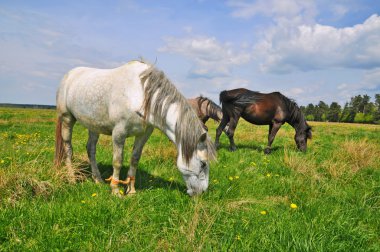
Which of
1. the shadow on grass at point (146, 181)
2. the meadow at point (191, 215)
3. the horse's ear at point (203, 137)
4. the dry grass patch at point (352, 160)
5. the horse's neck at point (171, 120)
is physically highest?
the horse's neck at point (171, 120)

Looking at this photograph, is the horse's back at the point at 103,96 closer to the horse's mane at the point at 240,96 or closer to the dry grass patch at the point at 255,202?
the dry grass patch at the point at 255,202

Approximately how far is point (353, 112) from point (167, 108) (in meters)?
116

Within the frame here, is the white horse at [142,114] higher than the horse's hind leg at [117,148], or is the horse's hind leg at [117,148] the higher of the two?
the white horse at [142,114]

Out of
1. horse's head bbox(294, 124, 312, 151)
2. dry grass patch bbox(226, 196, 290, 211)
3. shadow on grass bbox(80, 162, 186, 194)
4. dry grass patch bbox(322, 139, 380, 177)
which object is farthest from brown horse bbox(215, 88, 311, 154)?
dry grass patch bbox(226, 196, 290, 211)

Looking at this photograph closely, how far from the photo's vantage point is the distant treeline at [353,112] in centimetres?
9381

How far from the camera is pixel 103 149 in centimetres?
828

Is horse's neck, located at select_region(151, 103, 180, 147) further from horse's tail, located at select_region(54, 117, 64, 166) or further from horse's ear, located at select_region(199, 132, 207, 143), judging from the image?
horse's tail, located at select_region(54, 117, 64, 166)

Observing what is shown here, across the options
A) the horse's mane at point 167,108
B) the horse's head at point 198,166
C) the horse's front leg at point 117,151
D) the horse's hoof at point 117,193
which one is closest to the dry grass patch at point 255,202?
the horse's head at point 198,166

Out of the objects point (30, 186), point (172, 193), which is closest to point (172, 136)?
point (172, 193)

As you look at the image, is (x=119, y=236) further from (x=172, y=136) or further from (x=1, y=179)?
(x=1, y=179)

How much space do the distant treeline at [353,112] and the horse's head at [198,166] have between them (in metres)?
103

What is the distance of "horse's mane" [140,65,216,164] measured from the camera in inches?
161

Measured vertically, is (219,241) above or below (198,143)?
below

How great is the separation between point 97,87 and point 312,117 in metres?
124
